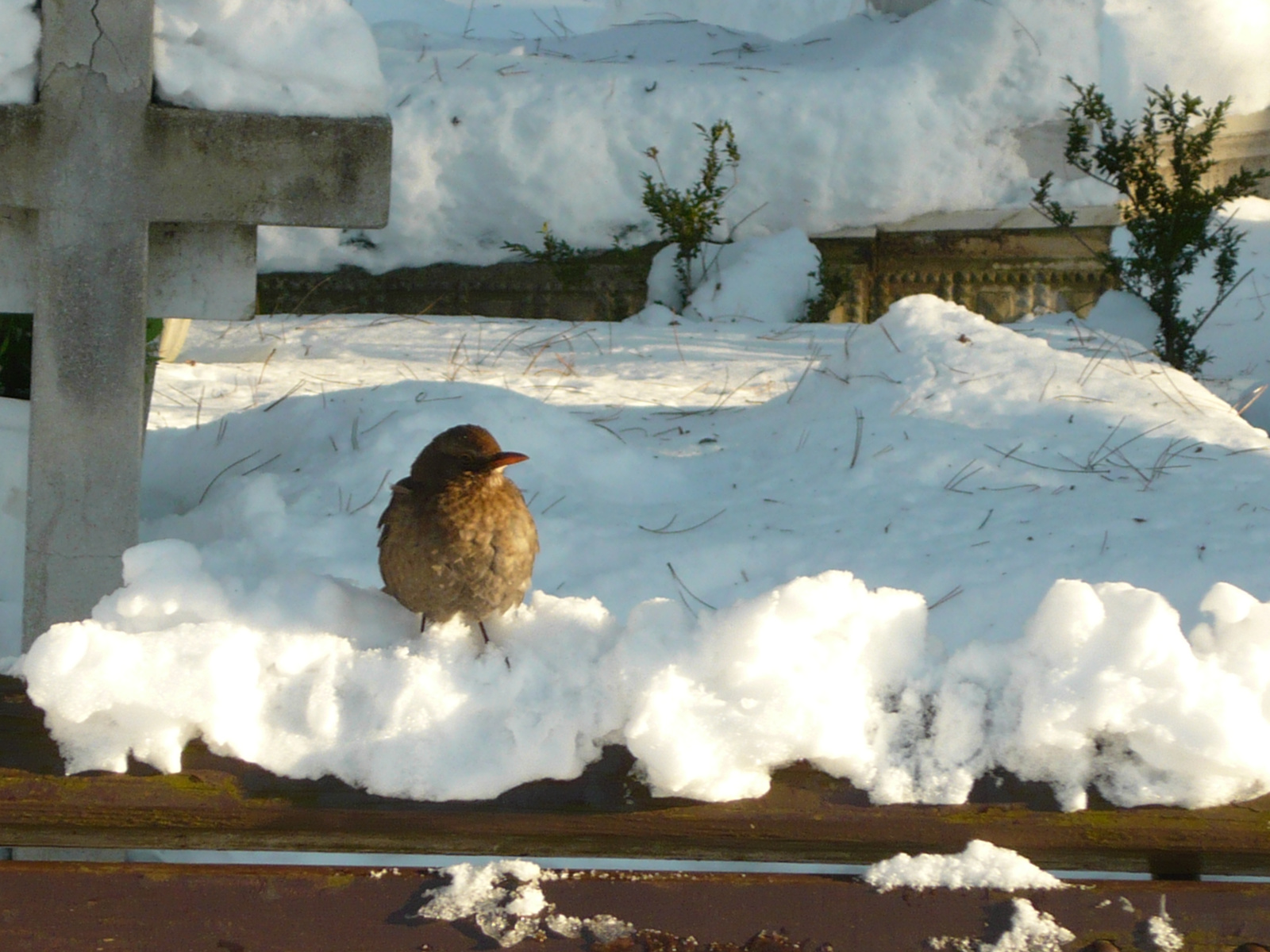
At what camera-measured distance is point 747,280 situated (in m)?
7.71

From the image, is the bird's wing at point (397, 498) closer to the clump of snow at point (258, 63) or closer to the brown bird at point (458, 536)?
the brown bird at point (458, 536)

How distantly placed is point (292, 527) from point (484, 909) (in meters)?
2.29

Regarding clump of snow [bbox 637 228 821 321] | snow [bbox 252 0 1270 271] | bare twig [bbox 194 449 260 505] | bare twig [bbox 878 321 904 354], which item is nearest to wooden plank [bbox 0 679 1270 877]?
bare twig [bbox 194 449 260 505]

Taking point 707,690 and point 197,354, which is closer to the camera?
point 707,690

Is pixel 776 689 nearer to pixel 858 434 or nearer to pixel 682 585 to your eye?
pixel 682 585

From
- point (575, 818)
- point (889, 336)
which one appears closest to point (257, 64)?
point (575, 818)

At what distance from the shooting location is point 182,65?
2021 mm

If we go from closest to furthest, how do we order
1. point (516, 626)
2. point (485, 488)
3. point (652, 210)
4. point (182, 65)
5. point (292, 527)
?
point (516, 626), point (485, 488), point (182, 65), point (292, 527), point (652, 210)

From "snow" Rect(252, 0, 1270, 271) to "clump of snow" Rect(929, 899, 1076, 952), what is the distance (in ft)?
23.4

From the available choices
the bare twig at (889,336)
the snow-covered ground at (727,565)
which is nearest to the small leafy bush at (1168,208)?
the snow-covered ground at (727,565)

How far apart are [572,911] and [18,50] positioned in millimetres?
1562

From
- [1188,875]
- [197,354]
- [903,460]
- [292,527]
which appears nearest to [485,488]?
[1188,875]

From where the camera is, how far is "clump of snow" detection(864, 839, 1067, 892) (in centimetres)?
143

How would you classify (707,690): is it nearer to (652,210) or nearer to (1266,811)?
(1266,811)
